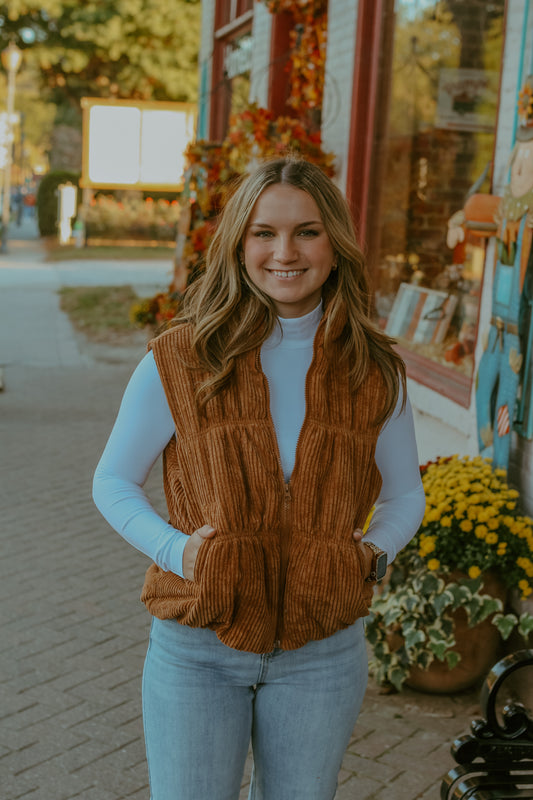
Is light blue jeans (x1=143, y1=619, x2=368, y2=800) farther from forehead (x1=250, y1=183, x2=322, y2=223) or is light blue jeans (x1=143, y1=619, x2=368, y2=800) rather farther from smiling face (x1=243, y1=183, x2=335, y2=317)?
forehead (x1=250, y1=183, x2=322, y2=223)

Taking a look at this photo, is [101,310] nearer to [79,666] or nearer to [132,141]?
[79,666]

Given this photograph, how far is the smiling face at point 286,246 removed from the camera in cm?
208

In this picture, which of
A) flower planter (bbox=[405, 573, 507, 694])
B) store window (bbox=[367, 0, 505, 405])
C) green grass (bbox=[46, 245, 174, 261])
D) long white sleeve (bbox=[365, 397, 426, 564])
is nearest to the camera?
long white sleeve (bbox=[365, 397, 426, 564])

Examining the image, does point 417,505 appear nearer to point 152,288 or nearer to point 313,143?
point 313,143

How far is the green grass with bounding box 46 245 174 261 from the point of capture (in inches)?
1011

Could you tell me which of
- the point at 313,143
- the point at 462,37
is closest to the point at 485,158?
the point at 462,37

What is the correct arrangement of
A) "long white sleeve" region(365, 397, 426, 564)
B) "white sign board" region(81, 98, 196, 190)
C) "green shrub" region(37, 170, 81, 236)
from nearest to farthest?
"long white sleeve" region(365, 397, 426, 564)
"white sign board" region(81, 98, 196, 190)
"green shrub" region(37, 170, 81, 236)

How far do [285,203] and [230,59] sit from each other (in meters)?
9.66

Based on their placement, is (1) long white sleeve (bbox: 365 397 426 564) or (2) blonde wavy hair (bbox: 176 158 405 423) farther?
(1) long white sleeve (bbox: 365 397 426 564)

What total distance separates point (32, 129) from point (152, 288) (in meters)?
60.8

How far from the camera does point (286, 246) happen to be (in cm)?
208

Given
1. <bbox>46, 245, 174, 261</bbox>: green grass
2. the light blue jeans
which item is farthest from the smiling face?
<bbox>46, 245, 174, 261</bbox>: green grass

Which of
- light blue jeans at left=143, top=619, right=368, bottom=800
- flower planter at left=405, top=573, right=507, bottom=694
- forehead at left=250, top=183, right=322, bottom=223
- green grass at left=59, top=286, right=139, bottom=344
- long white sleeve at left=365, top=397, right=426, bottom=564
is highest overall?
forehead at left=250, top=183, right=322, bottom=223

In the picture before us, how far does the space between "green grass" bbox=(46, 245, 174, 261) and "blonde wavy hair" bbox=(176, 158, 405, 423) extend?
923 inches
